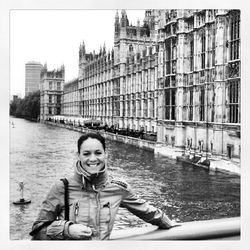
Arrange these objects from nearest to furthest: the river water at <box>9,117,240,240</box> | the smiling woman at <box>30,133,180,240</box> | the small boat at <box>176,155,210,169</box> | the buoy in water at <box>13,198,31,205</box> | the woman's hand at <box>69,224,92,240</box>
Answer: the woman's hand at <box>69,224,92,240</box> < the smiling woman at <box>30,133,180,240</box> < the river water at <box>9,117,240,240</box> < the buoy in water at <box>13,198,31,205</box> < the small boat at <box>176,155,210,169</box>

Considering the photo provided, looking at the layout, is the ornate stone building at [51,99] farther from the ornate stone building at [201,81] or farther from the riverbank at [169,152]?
the ornate stone building at [201,81]

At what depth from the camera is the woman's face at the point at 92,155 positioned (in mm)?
4691

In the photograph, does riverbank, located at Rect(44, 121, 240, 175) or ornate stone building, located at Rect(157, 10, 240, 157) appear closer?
riverbank, located at Rect(44, 121, 240, 175)

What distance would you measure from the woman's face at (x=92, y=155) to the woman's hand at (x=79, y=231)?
2.78 ft

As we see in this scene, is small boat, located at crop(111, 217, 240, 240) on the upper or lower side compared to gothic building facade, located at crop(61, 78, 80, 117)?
lower

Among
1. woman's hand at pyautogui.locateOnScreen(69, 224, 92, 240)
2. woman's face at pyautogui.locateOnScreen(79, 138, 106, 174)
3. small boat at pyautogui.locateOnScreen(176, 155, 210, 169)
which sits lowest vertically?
small boat at pyautogui.locateOnScreen(176, 155, 210, 169)

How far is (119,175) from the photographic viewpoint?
8.77 metres

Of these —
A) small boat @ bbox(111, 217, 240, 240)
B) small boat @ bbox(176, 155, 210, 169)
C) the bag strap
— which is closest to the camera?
small boat @ bbox(111, 217, 240, 240)

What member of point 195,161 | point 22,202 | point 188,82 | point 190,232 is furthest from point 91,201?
point 188,82

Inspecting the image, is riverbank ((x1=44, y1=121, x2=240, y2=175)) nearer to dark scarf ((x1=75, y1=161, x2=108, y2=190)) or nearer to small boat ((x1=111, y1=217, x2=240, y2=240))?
dark scarf ((x1=75, y1=161, x2=108, y2=190))

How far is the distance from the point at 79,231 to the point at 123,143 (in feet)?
21.0

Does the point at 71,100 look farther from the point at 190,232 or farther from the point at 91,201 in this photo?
the point at 190,232

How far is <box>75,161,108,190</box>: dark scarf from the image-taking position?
4449mm

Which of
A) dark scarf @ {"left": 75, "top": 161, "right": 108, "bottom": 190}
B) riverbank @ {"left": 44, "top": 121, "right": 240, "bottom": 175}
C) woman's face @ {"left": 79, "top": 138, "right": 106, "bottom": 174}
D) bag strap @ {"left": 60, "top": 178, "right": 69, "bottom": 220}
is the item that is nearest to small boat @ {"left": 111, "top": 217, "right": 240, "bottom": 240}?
bag strap @ {"left": 60, "top": 178, "right": 69, "bottom": 220}
